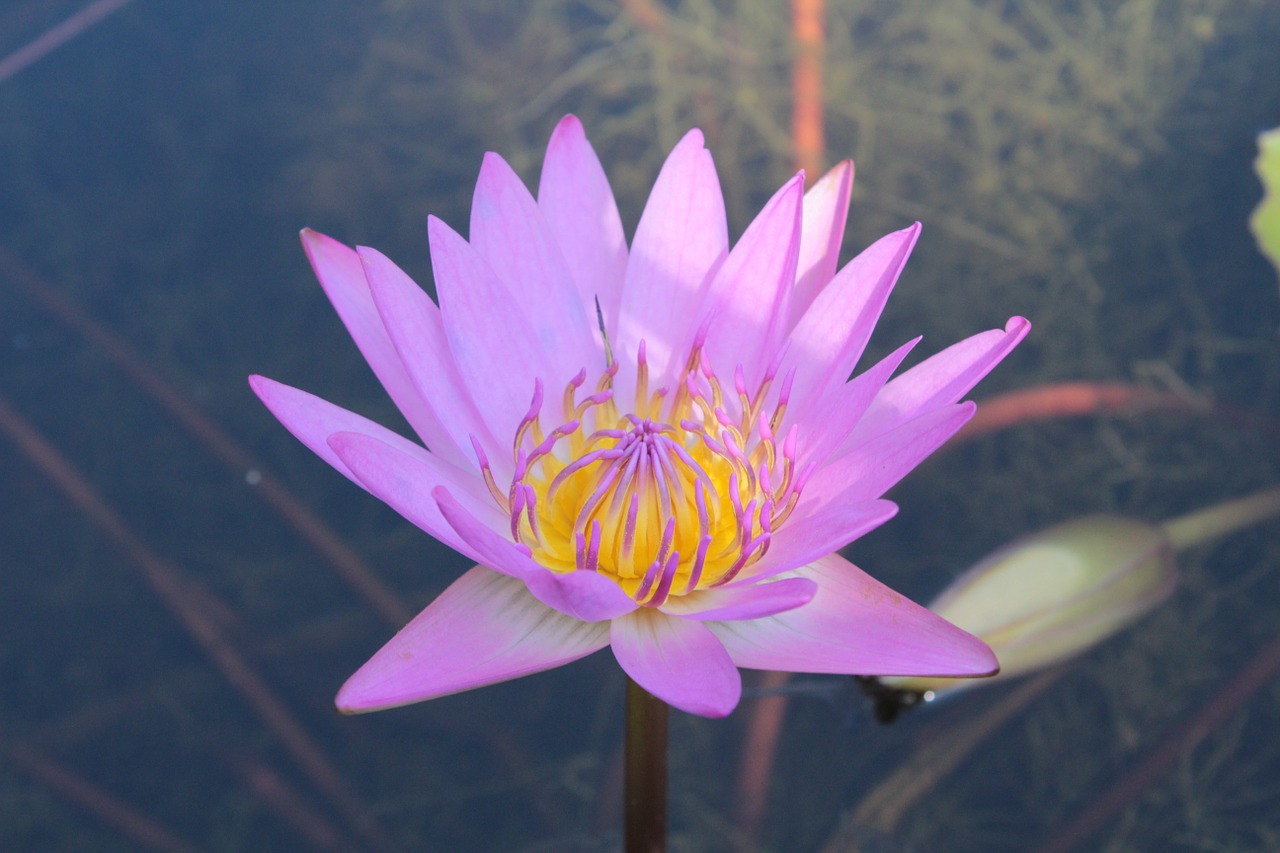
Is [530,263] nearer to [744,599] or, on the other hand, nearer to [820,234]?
[820,234]

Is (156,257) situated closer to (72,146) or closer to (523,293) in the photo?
(72,146)

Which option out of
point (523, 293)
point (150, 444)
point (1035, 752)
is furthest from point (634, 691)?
point (150, 444)

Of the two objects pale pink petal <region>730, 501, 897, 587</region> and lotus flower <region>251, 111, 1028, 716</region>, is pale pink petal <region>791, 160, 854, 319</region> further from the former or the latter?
pale pink petal <region>730, 501, 897, 587</region>

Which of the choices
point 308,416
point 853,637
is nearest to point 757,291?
point 853,637

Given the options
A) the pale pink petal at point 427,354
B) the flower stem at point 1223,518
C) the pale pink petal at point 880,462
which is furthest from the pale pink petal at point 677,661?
the flower stem at point 1223,518

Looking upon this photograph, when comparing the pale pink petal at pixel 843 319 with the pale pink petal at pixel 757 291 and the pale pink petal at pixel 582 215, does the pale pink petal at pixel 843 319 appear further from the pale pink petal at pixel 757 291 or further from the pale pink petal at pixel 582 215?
the pale pink petal at pixel 582 215

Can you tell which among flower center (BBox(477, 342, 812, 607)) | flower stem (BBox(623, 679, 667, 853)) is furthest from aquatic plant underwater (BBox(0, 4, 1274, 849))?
flower stem (BBox(623, 679, 667, 853))
